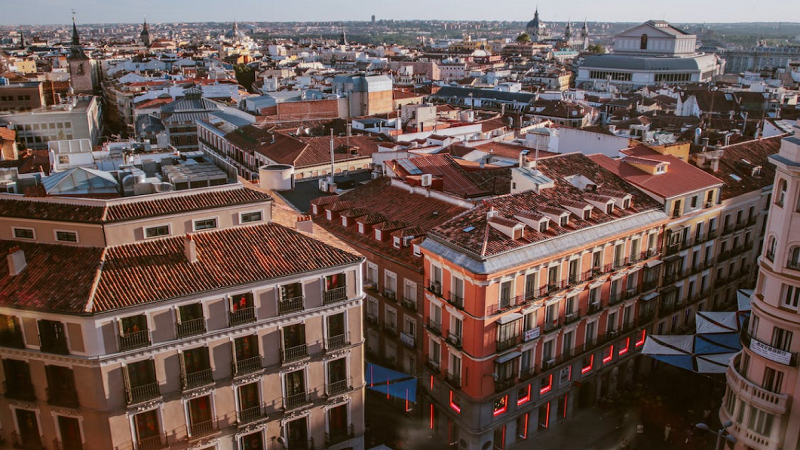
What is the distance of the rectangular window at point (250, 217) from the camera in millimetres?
36344

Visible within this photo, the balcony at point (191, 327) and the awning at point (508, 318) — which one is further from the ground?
the balcony at point (191, 327)

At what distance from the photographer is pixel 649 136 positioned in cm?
7112

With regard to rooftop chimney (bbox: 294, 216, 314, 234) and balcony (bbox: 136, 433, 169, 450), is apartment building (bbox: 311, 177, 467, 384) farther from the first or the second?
balcony (bbox: 136, 433, 169, 450)

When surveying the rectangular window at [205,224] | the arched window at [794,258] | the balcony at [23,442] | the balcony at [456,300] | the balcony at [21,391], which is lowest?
the balcony at [23,442]

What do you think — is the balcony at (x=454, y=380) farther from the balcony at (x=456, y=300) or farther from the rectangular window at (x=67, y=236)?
the rectangular window at (x=67, y=236)

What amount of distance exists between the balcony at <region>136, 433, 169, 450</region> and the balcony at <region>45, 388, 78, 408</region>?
3663 millimetres

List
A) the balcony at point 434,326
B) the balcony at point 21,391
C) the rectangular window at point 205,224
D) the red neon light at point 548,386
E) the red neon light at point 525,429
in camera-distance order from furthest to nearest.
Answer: the red neon light at point 548,386 → the red neon light at point 525,429 → the balcony at point 434,326 → the rectangular window at point 205,224 → the balcony at point 21,391

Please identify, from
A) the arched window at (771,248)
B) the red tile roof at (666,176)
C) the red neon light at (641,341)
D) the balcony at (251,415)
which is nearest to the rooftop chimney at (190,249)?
the balcony at (251,415)

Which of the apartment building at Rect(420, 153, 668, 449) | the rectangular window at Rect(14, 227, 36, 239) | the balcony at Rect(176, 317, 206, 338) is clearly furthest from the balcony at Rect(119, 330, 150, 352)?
the apartment building at Rect(420, 153, 668, 449)

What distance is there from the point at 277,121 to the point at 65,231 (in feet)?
228

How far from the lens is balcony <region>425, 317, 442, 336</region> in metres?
43.2

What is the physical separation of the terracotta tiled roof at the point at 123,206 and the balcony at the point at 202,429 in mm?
11333

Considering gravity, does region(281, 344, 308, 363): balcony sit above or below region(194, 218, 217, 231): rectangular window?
below

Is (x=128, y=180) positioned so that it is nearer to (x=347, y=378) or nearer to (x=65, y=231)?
(x=65, y=231)
